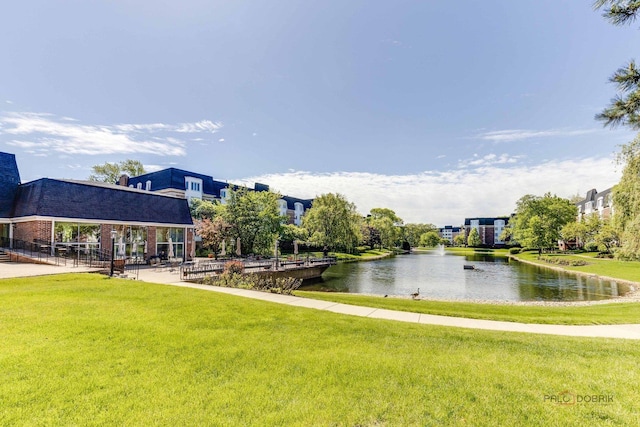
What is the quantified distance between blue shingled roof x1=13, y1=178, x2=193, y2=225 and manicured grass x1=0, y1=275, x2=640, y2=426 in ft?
60.0

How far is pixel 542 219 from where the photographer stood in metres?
62.8

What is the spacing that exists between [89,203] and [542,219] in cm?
7387

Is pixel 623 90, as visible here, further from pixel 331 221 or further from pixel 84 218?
pixel 331 221

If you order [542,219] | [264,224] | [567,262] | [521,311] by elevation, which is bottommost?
[567,262]

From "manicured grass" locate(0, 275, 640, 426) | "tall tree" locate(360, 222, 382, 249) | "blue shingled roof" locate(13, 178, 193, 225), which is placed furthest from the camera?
"tall tree" locate(360, 222, 382, 249)

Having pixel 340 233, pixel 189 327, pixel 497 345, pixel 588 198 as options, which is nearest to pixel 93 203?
pixel 189 327

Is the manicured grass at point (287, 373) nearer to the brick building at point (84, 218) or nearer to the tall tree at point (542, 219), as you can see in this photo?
the brick building at point (84, 218)

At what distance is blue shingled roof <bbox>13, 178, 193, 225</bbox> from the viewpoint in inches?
839

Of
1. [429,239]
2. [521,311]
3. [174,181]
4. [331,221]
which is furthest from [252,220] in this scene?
[429,239]

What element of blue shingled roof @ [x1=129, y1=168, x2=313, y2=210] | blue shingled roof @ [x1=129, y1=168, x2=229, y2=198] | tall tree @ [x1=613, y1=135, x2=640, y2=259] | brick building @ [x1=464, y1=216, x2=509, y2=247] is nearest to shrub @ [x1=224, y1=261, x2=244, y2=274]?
tall tree @ [x1=613, y1=135, x2=640, y2=259]

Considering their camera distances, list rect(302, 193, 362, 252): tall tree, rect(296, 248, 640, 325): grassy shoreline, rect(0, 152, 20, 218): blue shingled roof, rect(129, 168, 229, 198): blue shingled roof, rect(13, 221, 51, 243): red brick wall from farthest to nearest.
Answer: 1. rect(302, 193, 362, 252): tall tree
2. rect(129, 168, 229, 198): blue shingled roof
3. rect(0, 152, 20, 218): blue shingled roof
4. rect(13, 221, 51, 243): red brick wall
5. rect(296, 248, 640, 325): grassy shoreline

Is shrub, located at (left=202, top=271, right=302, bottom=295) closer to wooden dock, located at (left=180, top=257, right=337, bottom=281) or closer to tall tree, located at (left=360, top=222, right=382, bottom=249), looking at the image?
wooden dock, located at (left=180, top=257, right=337, bottom=281)

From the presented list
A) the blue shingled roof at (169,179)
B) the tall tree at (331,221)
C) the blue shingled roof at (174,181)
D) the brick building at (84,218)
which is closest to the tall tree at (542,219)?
the tall tree at (331,221)

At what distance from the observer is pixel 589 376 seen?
176 inches
